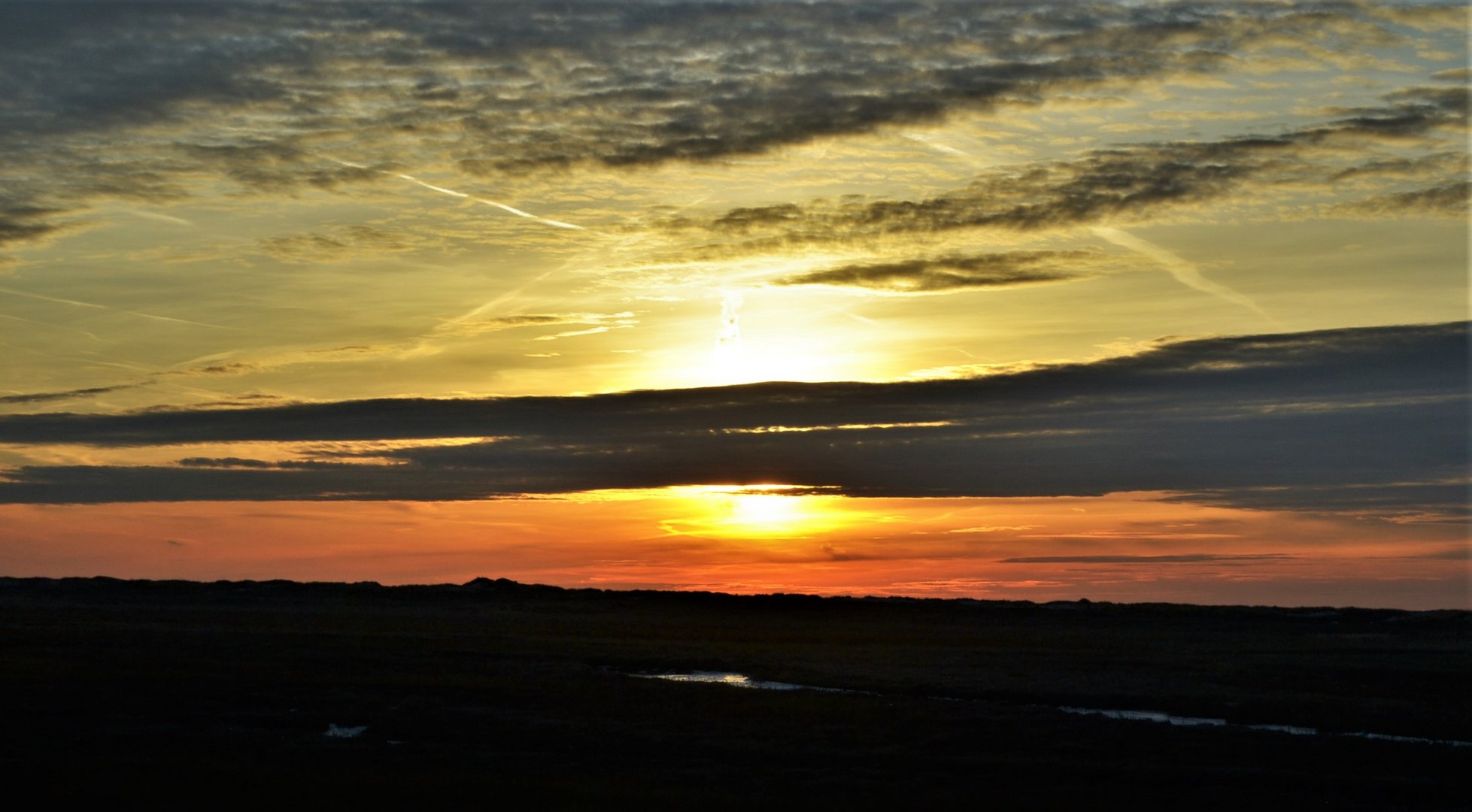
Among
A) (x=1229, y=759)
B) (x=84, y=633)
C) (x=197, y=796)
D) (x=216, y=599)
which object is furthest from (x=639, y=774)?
(x=216, y=599)

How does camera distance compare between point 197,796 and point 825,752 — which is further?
point 825,752

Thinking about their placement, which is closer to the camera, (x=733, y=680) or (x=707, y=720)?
(x=707, y=720)

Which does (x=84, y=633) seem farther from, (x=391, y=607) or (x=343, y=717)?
(x=391, y=607)

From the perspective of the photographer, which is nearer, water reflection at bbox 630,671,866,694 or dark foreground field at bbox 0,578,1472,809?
dark foreground field at bbox 0,578,1472,809

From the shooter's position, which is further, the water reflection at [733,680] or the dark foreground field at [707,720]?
the water reflection at [733,680]

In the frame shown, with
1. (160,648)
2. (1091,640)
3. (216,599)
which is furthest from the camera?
(216,599)

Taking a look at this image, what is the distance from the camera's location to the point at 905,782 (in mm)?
34719

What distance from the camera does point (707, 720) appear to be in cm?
4612

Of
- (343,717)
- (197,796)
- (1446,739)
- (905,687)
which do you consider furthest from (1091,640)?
(197,796)

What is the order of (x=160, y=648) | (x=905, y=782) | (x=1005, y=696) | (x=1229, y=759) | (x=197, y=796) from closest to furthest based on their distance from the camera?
(x=197, y=796), (x=905, y=782), (x=1229, y=759), (x=1005, y=696), (x=160, y=648)

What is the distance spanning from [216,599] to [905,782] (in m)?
154

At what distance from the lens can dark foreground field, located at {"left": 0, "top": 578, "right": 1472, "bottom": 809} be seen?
33.7m

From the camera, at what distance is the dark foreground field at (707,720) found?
3366cm

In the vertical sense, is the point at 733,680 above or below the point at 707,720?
above
